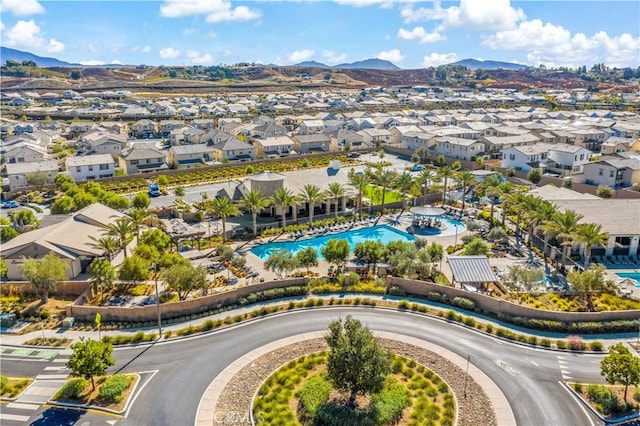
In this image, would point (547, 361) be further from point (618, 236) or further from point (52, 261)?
point (52, 261)

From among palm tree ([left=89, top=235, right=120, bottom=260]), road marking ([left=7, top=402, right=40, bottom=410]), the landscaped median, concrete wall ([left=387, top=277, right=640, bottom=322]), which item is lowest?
road marking ([left=7, top=402, right=40, bottom=410])

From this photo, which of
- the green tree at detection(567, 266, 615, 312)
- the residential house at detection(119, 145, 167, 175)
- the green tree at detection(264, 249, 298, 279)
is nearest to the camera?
the green tree at detection(567, 266, 615, 312)

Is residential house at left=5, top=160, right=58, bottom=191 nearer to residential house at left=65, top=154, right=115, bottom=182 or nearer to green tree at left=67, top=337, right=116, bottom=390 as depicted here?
residential house at left=65, top=154, right=115, bottom=182

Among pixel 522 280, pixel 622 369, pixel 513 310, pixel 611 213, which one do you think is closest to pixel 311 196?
pixel 522 280

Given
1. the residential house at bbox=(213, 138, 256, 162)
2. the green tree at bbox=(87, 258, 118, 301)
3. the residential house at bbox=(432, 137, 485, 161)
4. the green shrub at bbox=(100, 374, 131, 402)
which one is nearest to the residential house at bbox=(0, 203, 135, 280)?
the green tree at bbox=(87, 258, 118, 301)

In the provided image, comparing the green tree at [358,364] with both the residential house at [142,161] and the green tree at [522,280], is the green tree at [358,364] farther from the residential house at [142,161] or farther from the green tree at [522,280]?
the residential house at [142,161]

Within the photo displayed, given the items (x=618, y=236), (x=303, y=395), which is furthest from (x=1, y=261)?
(x=618, y=236)

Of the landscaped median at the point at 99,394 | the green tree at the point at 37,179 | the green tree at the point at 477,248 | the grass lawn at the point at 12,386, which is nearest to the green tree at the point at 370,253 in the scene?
the green tree at the point at 477,248
